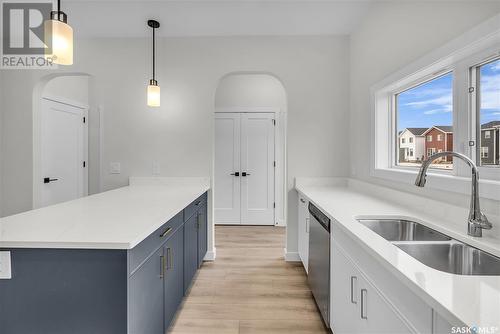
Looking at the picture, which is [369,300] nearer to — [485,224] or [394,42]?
[485,224]

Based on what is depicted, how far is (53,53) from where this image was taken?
1.45m

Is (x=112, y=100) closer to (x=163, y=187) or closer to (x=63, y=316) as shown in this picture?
(x=163, y=187)

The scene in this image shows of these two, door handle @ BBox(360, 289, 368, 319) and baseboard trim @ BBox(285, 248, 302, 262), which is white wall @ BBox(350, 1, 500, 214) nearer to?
door handle @ BBox(360, 289, 368, 319)

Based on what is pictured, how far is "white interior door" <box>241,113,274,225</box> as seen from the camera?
495 cm

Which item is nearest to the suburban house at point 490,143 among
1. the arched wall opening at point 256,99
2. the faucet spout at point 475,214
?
the faucet spout at point 475,214

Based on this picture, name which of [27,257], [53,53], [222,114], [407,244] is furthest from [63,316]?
[222,114]

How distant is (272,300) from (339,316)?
2.89ft

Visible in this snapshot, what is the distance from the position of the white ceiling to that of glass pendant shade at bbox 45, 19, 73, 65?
4.39 ft

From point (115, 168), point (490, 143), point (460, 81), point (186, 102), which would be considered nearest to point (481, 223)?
point (490, 143)

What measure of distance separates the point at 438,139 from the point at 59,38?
2426mm

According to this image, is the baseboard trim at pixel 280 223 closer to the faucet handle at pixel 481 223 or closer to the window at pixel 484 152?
the window at pixel 484 152

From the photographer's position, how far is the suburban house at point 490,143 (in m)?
1.50

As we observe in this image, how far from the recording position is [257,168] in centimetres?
500

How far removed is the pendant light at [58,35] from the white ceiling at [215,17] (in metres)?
1.32
